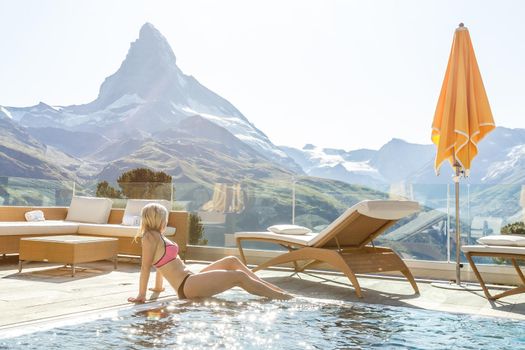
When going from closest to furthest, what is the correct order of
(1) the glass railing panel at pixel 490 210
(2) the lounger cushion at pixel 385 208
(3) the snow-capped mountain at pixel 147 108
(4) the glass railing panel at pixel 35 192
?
(2) the lounger cushion at pixel 385 208
(1) the glass railing panel at pixel 490 210
(4) the glass railing panel at pixel 35 192
(3) the snow-capped mountain at pixel 147 108

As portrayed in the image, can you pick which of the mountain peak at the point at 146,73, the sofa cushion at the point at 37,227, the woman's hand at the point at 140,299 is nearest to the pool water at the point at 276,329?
the woman's hand at the point at 140,299

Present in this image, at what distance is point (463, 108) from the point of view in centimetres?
549

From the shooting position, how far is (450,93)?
5.60 meters

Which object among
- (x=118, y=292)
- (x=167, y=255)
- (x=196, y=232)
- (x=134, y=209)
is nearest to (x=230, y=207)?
(x=196, y=232)

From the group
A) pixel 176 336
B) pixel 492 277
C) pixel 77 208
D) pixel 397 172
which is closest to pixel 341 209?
pixel 492 277

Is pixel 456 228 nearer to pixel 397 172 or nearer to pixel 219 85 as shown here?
pixel 397 172

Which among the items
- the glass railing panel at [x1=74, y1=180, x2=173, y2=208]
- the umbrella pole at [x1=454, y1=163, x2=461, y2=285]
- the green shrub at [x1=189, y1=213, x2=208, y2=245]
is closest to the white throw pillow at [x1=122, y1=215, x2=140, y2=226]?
the glass railing panel at [x1=74, y1=180, x2=173, y2=208]

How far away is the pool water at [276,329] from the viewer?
2.74m

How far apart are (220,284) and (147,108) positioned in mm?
89418

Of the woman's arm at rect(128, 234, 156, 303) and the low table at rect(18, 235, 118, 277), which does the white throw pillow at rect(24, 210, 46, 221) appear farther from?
the woman's arm at rect(128, 234, 156, 303)

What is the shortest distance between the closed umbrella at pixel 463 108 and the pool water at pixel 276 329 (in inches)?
92.4

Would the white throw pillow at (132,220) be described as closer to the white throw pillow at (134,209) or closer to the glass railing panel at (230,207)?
the white throw pillow at (134,209)

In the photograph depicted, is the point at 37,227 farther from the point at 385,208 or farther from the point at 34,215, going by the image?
the point at 385,208

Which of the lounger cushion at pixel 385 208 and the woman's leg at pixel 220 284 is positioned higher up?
the lounger cushion at pixel 385 208
